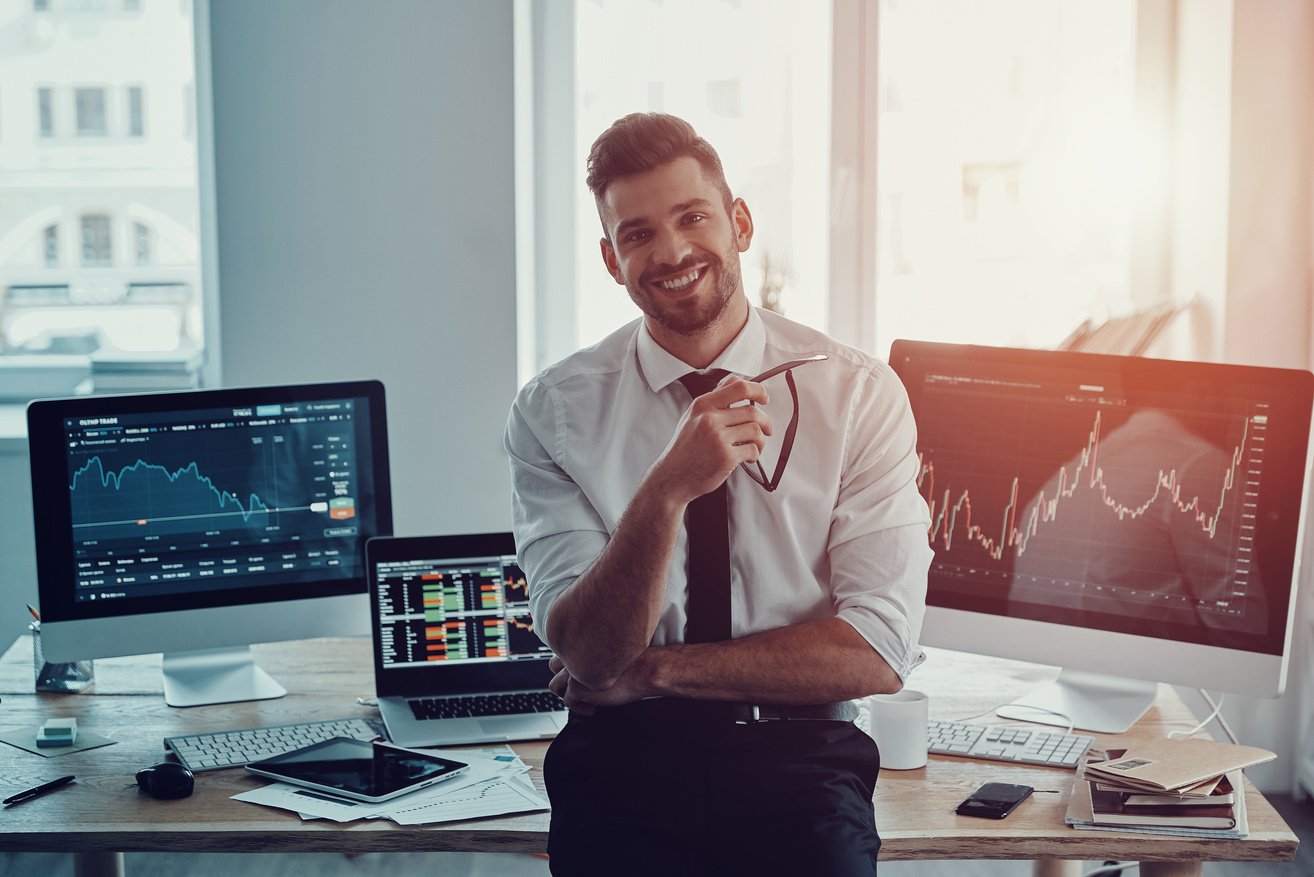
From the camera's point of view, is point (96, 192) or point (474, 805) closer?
point (474, 805)

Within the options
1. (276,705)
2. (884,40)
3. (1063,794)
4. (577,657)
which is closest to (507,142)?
(884,40)

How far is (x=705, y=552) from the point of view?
5.73 feet

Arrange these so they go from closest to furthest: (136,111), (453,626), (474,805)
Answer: (474,805) → (453,626) → (136,111)

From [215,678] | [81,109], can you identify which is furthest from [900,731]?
[81,109]

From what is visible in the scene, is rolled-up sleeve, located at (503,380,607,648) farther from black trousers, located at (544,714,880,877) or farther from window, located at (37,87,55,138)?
window, located at (37,87,55,138)

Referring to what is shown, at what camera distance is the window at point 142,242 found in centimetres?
359

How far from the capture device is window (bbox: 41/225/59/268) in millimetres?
3615

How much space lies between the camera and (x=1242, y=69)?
2.99 meters

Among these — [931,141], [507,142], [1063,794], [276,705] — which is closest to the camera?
[1063,794]

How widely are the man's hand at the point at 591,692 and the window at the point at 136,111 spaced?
2.46 metres

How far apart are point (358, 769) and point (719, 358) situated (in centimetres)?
76

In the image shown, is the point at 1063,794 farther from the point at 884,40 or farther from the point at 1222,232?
the point at 884,40

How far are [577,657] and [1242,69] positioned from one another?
2250mm

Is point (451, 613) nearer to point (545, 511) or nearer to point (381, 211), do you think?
point (545, 511)
